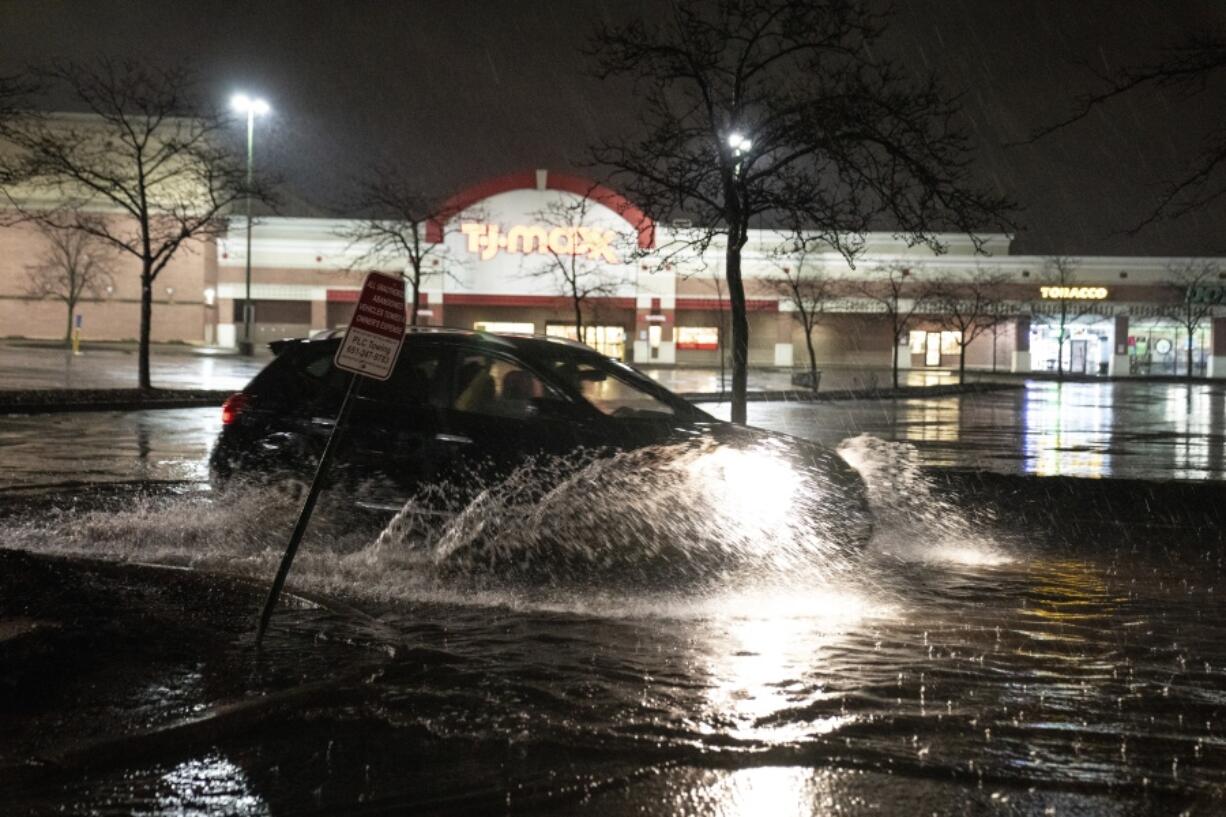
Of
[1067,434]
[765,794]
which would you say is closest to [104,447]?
[765,794]

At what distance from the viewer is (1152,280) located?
7069 cm

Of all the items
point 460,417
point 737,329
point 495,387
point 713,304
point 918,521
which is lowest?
point 918,521

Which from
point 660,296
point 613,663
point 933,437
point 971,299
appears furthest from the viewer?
point 660,296

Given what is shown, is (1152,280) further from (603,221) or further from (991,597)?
(991,597)

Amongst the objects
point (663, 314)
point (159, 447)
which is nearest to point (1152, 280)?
point (663, 314)

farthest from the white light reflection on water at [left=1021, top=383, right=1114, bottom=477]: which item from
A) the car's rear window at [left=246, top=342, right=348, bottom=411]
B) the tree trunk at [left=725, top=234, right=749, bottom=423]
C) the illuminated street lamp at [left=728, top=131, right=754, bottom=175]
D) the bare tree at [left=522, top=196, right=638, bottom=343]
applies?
the bare tree at [left=522, top=196, right=638, bottom=343]

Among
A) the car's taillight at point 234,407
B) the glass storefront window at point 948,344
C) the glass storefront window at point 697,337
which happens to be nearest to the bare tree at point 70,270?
the glass storefront window at point 697,337

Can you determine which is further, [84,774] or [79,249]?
[79,249]

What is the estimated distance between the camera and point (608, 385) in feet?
30.2

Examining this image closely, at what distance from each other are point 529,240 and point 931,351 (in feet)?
86.9

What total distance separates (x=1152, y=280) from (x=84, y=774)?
73.8 m

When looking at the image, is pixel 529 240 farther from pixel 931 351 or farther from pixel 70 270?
pixel 931 351

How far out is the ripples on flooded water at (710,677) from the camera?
4625 millimetres

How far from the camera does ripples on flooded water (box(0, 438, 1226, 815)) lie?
4.62 m
